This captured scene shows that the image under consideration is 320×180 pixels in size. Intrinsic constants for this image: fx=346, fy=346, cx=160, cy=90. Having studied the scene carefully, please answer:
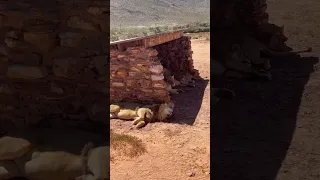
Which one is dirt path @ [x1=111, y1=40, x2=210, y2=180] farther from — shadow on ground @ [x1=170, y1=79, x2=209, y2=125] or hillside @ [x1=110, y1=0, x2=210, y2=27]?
hillside @ [x1=110, y1=0, x2=210, y2=27]

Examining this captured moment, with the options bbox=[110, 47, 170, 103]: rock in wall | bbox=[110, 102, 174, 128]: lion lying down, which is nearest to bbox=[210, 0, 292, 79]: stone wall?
bbox=[110, 47, 170, 103]: rock in wall

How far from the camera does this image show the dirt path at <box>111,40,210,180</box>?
143 inches

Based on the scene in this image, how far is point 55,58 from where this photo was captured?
221 centimetres

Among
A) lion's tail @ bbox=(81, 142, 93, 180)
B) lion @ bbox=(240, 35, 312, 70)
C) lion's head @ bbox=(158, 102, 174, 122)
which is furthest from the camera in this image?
lion's head @ bbox=(158, 102, 174, 122)

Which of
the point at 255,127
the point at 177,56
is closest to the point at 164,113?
the point at 255,127

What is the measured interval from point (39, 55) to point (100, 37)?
0.42 metres

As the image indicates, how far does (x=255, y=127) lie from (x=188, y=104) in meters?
3.38

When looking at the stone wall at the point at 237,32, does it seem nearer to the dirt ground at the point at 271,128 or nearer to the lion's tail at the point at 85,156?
the dirt ground at the point at 271,128

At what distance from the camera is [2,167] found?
2049mm

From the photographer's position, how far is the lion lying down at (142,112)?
5312 mm

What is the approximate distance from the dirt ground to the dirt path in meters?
0.76

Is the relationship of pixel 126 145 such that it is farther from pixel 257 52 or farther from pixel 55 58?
pixel 55 58

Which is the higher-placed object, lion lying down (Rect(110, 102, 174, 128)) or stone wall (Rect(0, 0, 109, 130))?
stone wall (Rect(0, 0, 109, 130))

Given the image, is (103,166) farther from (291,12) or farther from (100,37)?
(291,12)
